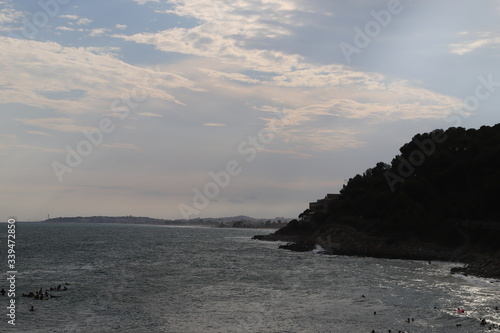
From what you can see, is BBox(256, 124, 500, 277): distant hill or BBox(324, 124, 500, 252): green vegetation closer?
BBox(256, 124, 500, 277): distant hill

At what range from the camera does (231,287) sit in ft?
198

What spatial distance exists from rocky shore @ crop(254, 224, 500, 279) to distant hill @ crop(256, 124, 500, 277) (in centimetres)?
22

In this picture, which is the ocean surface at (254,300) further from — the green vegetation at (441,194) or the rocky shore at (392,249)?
the green vegetation at (441,194)

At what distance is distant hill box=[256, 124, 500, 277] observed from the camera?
9544 centimetres

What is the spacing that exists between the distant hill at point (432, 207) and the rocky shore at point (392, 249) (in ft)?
0.73

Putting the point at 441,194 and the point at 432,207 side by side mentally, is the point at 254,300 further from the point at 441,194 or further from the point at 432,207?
the point at 441,194

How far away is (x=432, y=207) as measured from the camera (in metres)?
111

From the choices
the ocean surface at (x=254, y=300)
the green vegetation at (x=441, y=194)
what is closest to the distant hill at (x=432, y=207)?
the green vegetation at (x=441, y=194)

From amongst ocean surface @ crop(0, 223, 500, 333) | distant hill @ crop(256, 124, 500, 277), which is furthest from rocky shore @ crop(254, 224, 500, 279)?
ocean surface @ crop(0, 223, 500, 333)

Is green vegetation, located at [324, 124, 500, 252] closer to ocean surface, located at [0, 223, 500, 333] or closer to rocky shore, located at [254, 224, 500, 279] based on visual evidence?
rocky shore, located at [254, 224, 500, 279]

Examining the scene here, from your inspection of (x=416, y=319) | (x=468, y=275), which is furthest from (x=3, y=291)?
(x=468, y=275)

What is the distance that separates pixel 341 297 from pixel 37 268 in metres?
54.6

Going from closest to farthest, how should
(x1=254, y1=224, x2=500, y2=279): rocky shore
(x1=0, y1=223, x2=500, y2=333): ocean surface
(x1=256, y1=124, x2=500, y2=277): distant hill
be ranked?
(x1=0, y1=223, x2=500, y2=333): ocean surface
(x1=254, y1=224, x2=500, y2=279): rocky shore
(x1=256, y1=124, x2=500, y2=277): distant hill

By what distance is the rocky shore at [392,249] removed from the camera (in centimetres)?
7375
